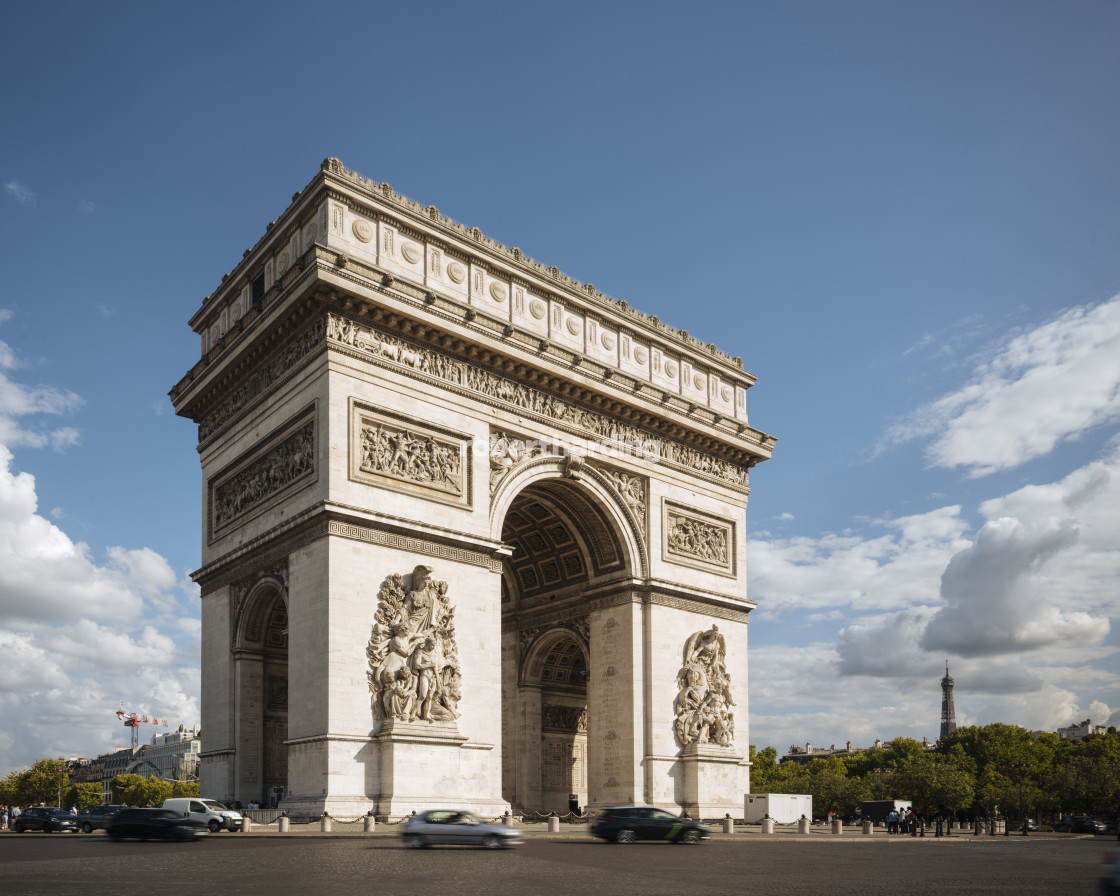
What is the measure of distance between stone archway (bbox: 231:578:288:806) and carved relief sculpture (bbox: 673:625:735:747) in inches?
532

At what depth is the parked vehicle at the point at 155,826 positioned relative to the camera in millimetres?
25703

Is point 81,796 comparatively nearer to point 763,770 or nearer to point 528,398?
point 763,770

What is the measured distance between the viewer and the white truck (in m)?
38.2

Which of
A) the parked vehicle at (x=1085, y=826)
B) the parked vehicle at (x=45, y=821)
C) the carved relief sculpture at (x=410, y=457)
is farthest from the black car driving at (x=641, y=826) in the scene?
the parked vehicle at (x=1085, y=826)

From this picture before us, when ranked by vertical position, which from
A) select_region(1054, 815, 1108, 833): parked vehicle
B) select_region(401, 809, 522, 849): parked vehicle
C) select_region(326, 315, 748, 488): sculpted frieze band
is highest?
select_region(326, 315, 748, 488): sculpted frieze band

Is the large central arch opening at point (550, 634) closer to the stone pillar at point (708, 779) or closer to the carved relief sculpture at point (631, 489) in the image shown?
the carved relief sculpture at point (631, 489)

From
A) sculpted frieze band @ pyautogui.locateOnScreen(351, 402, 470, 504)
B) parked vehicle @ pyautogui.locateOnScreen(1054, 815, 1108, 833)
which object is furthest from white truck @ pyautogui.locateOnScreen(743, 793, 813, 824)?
parked vehicle @ pyautogui.locateOnScreen(1054, 815, 1108, 833)

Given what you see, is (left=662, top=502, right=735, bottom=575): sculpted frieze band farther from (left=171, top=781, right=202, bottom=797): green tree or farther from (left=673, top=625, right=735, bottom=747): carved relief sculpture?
(left=171, top=781, right=202, bottom=797): green tree

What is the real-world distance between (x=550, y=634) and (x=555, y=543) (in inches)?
143

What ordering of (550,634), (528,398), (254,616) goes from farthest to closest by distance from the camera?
(550,634) → (528,398) → (254,616)

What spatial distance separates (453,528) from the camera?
31.6 meters

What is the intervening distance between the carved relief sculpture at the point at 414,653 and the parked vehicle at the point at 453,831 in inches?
222

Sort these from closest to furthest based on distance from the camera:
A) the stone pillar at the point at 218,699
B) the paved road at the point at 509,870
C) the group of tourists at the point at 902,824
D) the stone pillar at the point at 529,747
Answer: the paved road at the point at 509,870
the stone pillar at the point at 218,699
the stone pillar at the point at 529,747
the group of tourists at the point at 902,824

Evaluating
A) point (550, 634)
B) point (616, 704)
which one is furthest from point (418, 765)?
point (550, 634)
